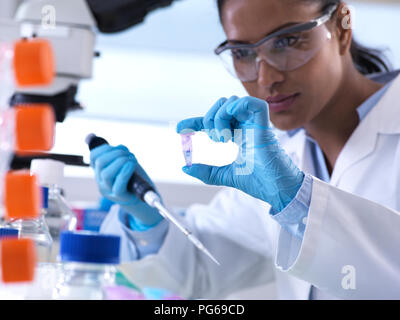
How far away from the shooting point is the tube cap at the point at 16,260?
58 cm

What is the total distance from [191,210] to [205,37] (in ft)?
2.04

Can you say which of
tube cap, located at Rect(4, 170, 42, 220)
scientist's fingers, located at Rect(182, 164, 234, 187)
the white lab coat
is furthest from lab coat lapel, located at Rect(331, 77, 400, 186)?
tube cap, located at Rect(4, 170, 42, 220)

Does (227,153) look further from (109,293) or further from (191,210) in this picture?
(191,210)

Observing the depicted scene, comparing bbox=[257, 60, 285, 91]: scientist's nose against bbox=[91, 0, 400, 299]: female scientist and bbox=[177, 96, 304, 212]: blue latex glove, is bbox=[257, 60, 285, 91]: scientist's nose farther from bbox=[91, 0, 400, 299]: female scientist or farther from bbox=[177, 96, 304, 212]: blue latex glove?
bbox=[177, 96, 304, 212]: blue latex glove

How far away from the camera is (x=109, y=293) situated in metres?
1.12

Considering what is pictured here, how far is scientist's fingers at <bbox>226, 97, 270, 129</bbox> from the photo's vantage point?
84 cm

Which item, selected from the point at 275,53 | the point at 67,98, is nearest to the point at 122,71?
the point at 67,98

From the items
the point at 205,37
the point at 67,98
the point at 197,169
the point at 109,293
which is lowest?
the point at 109,293

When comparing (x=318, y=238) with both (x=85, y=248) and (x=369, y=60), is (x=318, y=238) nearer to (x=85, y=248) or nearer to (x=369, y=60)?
(x=85, y=248)

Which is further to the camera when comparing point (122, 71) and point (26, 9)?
point (122, 71)

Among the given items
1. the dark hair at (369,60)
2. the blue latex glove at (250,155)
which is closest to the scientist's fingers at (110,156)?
the blue latex glove at (250,155)

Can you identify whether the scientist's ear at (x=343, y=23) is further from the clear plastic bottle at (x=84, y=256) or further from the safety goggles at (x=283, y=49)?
the clear plastic bottle at (x=84, y=256)

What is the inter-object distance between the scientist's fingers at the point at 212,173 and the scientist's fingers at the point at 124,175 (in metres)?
0.29

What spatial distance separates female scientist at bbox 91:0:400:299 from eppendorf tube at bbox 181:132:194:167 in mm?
13
